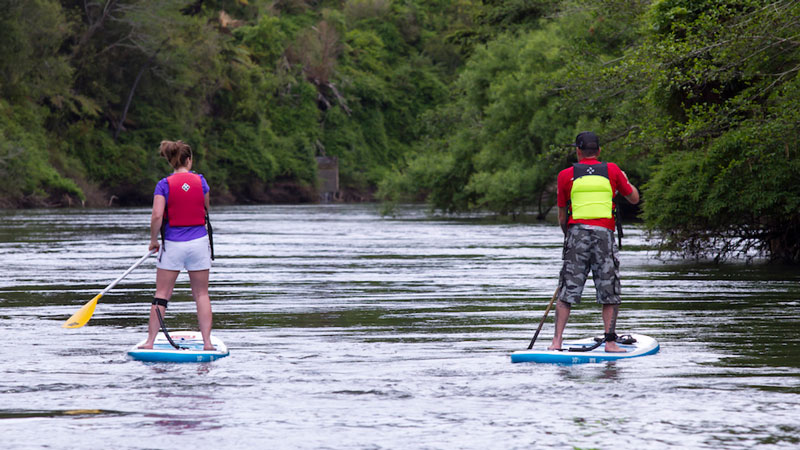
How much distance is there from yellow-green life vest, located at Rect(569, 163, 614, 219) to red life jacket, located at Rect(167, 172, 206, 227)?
2736 millimetres

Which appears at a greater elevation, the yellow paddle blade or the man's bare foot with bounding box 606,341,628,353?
the yellow paddle blade

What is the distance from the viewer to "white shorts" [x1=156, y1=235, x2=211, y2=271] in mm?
9570

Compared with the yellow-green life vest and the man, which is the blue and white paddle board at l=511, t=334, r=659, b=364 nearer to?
the man

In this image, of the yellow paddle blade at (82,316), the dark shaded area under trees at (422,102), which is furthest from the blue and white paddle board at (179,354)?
the dark shaded area under trees at (422,102)

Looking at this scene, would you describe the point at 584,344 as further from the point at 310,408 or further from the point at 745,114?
Answer: the point at 745,114

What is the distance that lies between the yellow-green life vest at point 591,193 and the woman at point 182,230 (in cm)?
272

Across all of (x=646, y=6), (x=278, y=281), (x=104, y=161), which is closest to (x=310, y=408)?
(x=278, y=281)

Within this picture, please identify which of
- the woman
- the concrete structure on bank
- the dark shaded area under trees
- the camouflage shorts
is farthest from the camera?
the concrete structure on bank

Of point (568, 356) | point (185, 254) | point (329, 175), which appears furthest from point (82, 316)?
point (329, 175)

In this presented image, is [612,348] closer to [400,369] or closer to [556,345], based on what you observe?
[556,345]

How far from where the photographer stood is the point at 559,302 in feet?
31.2

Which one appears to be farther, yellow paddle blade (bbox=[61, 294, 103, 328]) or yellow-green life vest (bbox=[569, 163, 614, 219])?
yellow paddle blade (bbox=[61, 294, 103, 328])

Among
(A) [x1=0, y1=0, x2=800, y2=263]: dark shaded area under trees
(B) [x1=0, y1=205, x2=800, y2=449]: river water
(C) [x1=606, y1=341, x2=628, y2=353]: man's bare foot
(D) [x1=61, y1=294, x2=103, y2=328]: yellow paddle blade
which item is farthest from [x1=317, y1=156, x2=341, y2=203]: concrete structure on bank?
(C) [x1=606, y1=341, x2=628, y2=353]: man's bare foot

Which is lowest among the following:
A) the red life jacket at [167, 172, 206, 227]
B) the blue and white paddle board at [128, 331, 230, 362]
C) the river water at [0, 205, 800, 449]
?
the river water at [0, 205, 800, 449]
